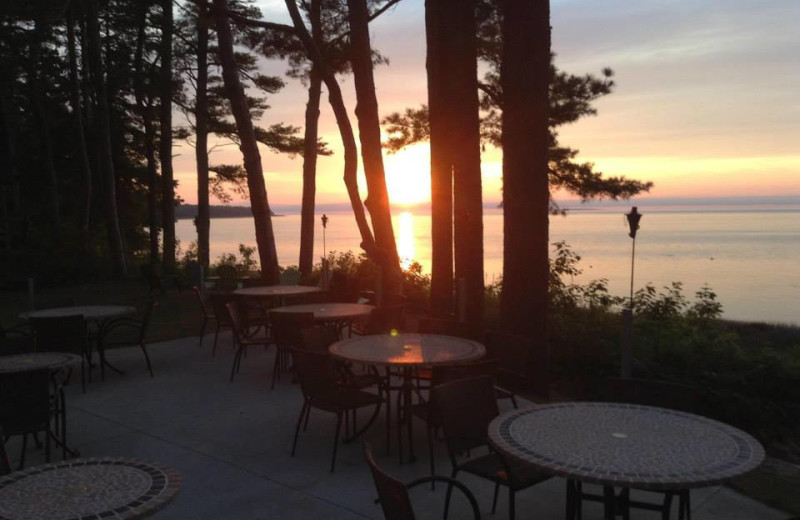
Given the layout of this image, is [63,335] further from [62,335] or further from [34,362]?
[34,362]

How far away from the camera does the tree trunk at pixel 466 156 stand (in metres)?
7.98

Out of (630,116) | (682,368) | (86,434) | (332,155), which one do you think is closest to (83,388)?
(86,434)

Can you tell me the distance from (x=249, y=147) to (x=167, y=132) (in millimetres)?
7664

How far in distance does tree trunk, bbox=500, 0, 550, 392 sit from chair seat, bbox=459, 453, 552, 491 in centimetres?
336

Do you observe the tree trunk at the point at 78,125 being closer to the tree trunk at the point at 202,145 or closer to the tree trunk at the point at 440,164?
the tree trunk at the point at 202,145

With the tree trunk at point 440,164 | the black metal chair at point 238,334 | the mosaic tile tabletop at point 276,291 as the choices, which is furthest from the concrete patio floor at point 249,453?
the tree trunk at point 440,164

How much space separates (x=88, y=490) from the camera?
2156 mm

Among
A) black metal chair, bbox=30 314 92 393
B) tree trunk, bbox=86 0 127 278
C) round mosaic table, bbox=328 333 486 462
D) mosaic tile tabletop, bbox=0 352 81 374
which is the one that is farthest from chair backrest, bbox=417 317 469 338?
tree trunk, bbox=86 0 127 278

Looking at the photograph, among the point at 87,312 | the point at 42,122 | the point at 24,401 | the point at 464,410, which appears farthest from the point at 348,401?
the point at 42,122

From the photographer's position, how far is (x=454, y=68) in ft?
26.2

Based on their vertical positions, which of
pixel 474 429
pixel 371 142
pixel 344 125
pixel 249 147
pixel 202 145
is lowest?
pixel 474 429

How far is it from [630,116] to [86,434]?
18049 mm

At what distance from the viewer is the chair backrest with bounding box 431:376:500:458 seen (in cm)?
307

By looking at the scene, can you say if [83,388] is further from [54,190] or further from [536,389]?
[54,190]
